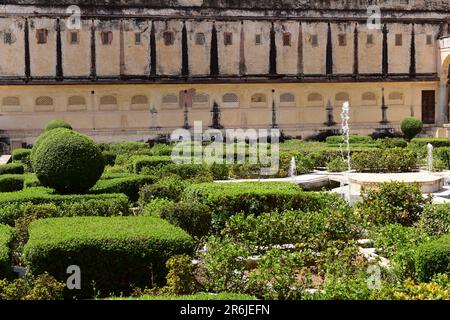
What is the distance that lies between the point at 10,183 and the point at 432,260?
1359 cm

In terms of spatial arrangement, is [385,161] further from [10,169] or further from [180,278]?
[180,278]

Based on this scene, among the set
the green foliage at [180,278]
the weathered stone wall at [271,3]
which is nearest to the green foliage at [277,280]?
the green foliage at [180,278]

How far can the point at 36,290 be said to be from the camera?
921cm

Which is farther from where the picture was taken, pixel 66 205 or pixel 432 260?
pixel 66 205

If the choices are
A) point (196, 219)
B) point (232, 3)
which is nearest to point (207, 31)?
point (232, 3)

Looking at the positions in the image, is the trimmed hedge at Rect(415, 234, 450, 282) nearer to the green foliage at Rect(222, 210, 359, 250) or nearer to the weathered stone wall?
the green foliage at Rect(222, 210, 359, 250)

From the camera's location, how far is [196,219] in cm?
1375

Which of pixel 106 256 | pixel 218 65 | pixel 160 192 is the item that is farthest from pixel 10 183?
pixel 218 65

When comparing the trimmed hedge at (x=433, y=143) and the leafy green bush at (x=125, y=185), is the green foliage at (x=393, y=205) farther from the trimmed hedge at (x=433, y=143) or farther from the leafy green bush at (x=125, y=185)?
the trimmed hedge at (x=433, y=143)

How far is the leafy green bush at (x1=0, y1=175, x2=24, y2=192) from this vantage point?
1989 centimetres

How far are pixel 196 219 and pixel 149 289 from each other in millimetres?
3606

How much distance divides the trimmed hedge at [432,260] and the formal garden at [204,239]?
0.6 inches

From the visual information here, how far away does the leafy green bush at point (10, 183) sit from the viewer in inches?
783
